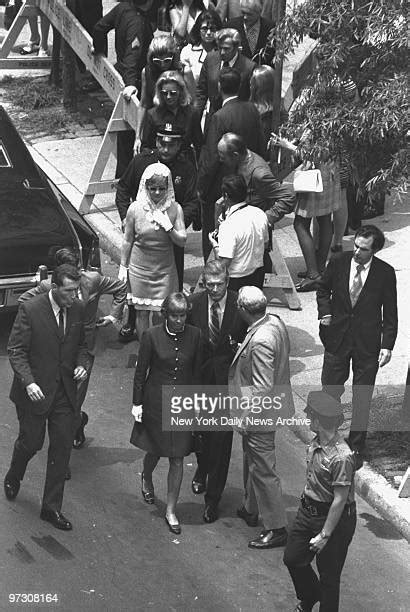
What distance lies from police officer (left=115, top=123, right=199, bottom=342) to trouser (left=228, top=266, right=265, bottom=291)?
0.95 meters

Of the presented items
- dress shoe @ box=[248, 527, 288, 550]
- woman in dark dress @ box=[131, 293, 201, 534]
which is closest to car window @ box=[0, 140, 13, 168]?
woman in dark dress @ box=[131, 293, 201, 534]

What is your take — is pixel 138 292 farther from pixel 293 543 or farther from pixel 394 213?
pixel 394 213

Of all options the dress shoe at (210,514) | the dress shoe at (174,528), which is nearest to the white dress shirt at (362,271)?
the dress shoe at (210,514)

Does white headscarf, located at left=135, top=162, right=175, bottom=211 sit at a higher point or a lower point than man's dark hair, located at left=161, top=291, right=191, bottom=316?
lower

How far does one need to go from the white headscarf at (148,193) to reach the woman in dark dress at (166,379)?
2106 mm

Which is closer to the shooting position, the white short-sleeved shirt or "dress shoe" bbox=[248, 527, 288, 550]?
"dress shoe" bbox=[248, 527, 288, 550]

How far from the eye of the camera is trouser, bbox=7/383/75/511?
328 inches

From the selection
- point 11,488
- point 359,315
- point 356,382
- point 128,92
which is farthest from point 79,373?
point 128,92

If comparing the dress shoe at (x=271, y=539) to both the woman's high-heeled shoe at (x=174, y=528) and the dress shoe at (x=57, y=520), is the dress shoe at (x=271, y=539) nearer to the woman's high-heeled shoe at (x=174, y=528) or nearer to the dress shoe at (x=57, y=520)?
the woman's high-heeled shoe at (x=174, y=528)

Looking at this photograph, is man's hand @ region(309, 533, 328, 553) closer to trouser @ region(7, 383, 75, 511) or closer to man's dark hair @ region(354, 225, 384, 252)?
trouser @ region(7, 383, 75, 511)

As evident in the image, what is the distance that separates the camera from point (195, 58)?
13.5 metres

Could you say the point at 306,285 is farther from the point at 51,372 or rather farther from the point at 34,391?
the point at 34,391

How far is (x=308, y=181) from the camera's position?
12.1 metres

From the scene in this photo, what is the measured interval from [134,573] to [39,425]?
1199mm
